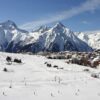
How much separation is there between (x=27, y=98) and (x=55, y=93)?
2163 millimetres

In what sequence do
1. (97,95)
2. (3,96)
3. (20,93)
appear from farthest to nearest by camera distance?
(97,95)
(20,93)
(3,96)

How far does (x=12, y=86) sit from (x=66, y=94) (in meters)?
3.09

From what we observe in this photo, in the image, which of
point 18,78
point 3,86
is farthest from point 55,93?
point 18,78

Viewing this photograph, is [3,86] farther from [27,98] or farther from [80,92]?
[80,92]

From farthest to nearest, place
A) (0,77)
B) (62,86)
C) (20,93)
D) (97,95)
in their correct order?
(0,77)
(62,86)
(97,95)
(20,93)

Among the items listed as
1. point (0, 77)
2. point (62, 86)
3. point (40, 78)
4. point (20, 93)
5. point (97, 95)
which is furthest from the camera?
point (40, 78)

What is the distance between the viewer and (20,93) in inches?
569

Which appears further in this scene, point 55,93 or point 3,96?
point 55,93

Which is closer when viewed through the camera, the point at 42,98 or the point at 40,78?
the point at 42,98

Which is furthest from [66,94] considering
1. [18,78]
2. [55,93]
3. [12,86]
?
[18,78]

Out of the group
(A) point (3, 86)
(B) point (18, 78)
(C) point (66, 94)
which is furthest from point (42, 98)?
(B) point (18, 78)

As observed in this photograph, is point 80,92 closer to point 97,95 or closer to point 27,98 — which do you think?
point 97,95

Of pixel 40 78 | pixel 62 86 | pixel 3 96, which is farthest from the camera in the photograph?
pixel 40 78

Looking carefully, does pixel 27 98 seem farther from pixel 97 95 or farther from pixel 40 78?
pixel 40 78
